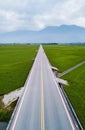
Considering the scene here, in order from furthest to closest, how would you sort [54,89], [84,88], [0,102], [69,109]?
[84,88] < [54,89] < [0,102] < [69,109]

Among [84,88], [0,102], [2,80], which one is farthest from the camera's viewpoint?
[2,80]

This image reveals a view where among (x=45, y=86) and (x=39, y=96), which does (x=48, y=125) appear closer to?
(x=39, y=96)

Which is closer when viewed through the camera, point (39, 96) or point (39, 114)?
point (39, 114)

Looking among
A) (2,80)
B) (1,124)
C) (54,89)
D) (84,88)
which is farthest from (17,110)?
(2,80)

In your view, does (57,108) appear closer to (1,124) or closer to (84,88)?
(1,124)

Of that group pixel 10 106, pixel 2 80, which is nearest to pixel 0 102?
pixel 10 106

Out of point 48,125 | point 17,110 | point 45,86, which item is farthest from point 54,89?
point 48,125

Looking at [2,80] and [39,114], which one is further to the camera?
[2,80]

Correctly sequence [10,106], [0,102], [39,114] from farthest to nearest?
1. [0,102]
2. [10,106]
3. [39,114]

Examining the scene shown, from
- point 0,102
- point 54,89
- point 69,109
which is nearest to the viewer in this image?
point 69,109
